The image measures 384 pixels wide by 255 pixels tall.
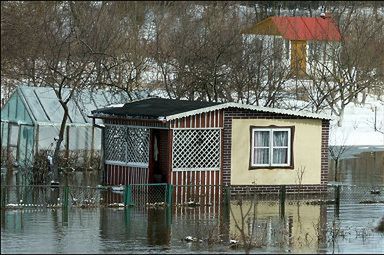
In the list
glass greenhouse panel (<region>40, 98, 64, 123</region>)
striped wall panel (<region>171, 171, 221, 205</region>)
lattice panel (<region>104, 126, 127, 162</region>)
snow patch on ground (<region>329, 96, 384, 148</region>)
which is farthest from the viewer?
snow patch on ground (<region>329, 96, 384, 148</region>)

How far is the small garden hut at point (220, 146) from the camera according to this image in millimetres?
32656

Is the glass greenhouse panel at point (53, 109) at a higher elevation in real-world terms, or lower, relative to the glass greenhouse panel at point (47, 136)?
higher

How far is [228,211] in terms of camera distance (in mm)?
29531

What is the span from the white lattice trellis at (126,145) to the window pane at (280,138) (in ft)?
12.5

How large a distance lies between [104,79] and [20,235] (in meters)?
→ 25.7

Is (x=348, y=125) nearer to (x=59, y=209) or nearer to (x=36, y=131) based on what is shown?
(x=36, y=131)

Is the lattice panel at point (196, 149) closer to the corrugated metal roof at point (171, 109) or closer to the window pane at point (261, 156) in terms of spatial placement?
the corrugated metal roof at point (171, 109)

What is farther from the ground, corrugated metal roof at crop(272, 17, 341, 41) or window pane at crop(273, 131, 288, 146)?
corrugated metal roof at crop(272, 17, 341, 41)

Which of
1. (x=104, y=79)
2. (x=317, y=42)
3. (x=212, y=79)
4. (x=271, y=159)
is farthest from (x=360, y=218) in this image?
(x=317, y=42)

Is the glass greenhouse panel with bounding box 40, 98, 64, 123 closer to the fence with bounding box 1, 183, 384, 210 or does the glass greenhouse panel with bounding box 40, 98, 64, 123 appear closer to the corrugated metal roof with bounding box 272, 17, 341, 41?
the fence with bounding box 1, 183, 384, 210

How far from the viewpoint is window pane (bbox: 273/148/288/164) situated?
33.9 metres

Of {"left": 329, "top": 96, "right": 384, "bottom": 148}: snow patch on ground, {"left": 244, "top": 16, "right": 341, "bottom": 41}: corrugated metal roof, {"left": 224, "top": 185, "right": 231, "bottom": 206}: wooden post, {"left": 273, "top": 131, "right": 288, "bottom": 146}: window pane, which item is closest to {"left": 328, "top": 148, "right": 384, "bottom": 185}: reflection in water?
{"left": 329, "top": 96, "right": 384, "bottom": 148}: snow patch on ground

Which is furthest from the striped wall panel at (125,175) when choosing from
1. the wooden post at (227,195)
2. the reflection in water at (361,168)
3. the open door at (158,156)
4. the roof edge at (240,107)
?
the reflection in water at (361,168)

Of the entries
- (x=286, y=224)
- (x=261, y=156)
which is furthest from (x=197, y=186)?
(x=286, y=224)
